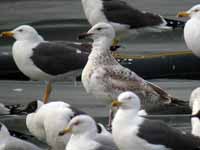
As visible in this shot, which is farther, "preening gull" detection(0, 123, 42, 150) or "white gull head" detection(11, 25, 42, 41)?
"white gull head" detection(11, 25, 42, 41)

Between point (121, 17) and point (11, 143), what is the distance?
729 centimetres

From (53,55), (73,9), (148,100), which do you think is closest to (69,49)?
(53,55)

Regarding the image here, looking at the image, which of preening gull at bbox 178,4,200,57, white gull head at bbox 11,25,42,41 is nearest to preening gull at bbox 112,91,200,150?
white gull head at bbox 11,25,42,41

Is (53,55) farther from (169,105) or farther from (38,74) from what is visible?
(169,105)

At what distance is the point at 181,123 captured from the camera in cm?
1147

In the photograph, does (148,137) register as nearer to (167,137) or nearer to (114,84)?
(167,137)

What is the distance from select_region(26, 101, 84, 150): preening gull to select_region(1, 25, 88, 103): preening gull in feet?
8.33

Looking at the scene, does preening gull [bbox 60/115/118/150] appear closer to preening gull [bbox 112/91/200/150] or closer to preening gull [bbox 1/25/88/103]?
preening gull [bbox 112/91/200/150]

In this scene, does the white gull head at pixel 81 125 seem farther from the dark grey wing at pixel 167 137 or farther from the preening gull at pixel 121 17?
the preening gull at pixel 121 17

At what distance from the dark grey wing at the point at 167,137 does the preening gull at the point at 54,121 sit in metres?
1.05

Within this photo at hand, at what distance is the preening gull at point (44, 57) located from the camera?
13.1m

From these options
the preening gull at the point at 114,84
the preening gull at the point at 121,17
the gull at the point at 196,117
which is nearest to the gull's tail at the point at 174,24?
the preening gull at the point at 121,17

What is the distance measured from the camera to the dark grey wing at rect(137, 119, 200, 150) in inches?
370

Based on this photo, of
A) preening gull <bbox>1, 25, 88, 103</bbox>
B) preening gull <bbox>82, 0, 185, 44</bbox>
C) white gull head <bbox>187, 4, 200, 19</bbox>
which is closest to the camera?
preening gull <bbox>1, 25, 88, 103</bbox>
